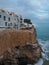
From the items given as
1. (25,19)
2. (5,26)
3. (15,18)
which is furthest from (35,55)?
(25,19)

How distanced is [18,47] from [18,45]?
0.45m

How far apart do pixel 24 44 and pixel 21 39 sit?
2.88ft

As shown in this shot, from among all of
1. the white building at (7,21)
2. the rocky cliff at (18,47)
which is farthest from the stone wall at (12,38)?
the white building at (7,21)

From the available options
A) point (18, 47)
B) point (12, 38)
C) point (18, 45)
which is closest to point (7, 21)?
point (12, 38)

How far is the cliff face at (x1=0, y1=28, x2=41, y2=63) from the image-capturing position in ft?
127

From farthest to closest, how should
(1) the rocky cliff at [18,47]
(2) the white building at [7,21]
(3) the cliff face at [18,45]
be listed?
(2) the white building at [7,21]
(3) the cliff face at [18,45]
(1) the rocky cliff at [18,47]

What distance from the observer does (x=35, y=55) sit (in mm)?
42625

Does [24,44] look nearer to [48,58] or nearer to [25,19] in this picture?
[48,58]

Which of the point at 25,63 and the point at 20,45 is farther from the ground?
the point at 20,45

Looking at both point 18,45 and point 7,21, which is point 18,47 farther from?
point 7,21

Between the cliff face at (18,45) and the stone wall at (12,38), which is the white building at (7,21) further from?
the cliff face at (18,45)

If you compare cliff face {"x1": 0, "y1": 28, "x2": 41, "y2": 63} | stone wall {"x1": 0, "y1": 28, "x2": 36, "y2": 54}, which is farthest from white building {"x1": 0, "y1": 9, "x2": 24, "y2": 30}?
cliff face {"x1": 0, "y1": 28, "x2": 41, "y2": 63}

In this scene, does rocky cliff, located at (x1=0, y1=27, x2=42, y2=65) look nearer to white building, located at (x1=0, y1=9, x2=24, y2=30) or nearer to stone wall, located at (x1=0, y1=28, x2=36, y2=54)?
stone wall, located at (x1=0, y1=28, x2=36, y2=54)

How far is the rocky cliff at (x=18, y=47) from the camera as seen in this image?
3784 cm
